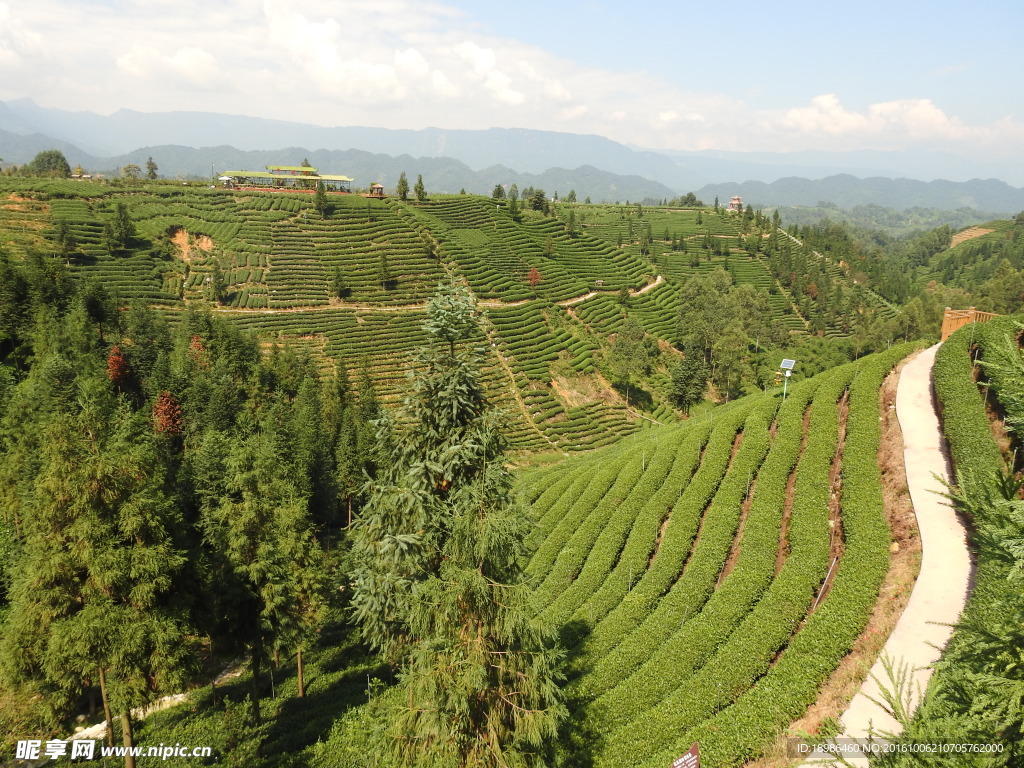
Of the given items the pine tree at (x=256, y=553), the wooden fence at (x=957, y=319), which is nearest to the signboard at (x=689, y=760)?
the pine tree at (x=256, y=553)

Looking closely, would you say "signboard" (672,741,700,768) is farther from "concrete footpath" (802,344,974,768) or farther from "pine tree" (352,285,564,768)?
"pine tree" (352,285,564,768)

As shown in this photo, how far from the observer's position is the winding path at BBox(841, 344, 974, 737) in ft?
35.2

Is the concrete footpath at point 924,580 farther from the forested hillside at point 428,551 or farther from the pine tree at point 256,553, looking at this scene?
the pine tree at point 256,553

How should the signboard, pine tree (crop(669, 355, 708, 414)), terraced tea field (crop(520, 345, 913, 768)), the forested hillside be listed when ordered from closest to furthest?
1. the signboard
2. the forested hillside
3. terraced tea field (crop(520, 345, 913, 768))
4. pine tree (crop(669, 355, 708, 414))

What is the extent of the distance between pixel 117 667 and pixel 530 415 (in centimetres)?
4536

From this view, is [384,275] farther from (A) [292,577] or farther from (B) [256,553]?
(B) [256,553]

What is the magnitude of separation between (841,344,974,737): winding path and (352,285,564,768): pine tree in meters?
5.66

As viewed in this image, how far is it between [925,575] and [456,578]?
44.6ft

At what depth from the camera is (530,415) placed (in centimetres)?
5666

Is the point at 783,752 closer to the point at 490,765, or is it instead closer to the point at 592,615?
the point at 490,765

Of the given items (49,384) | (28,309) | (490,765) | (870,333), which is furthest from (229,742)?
(870,333)

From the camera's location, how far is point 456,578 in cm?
890

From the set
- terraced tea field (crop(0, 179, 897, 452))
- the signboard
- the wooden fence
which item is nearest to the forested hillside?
the wooden fence

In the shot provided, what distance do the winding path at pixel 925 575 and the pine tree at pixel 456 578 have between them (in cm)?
566
